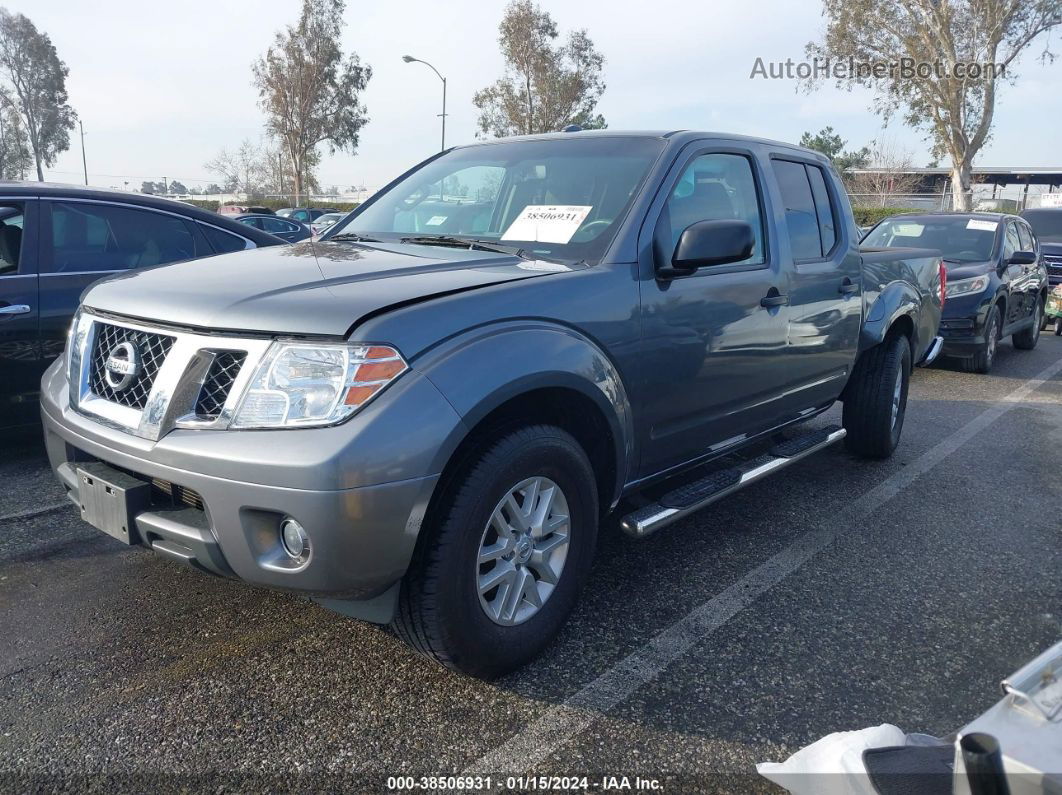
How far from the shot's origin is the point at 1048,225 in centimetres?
1521

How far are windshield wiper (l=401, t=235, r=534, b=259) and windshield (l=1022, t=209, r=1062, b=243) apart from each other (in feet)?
49.1

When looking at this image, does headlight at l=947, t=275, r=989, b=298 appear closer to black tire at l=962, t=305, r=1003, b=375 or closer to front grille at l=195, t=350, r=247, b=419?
black tire at l=962, t=305, r=1003, b=375

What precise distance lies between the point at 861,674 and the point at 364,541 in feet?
5.76

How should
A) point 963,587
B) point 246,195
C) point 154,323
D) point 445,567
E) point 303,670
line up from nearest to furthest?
point 445,567
point 154,323
point 303,670
point 963,587
point 246,195

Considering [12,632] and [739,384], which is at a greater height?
[739,384]

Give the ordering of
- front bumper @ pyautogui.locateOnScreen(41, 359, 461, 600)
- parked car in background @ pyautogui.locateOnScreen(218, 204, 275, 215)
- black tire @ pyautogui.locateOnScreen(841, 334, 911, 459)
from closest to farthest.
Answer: front bumper @ pyautogui.locateOnScreen(41, 359, 461, 600) → black tire @ pyautogui.locateOnScreen(841, 334, 911, 459) → parked car in background @ pyautogui.locateOnScreen(218, 204, 275, 215)

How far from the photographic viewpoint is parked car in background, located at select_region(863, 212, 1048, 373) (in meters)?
8.67

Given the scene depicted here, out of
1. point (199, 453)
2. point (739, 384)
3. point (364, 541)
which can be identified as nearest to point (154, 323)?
point (199, 453)

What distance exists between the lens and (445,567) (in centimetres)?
236

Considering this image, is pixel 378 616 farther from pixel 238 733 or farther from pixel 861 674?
pixel 861 674

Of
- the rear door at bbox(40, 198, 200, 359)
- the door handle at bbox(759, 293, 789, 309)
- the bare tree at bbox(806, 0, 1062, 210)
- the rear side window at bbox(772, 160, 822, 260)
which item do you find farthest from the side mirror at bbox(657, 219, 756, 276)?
the bare tree at bbox(806, 0, 1062, 210)

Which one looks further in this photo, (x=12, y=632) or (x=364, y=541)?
(x=12, y=632)

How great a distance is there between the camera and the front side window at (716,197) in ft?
10.9

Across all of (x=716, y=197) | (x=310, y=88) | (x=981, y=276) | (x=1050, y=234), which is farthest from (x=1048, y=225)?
(x=310, y=88)
